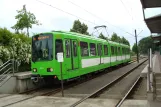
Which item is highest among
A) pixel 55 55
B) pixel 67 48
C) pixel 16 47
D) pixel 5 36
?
pixel 5 36

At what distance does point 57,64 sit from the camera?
13328 millimetres

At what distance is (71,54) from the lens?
14508mm

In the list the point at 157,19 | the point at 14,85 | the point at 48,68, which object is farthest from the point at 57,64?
the point at 157,19

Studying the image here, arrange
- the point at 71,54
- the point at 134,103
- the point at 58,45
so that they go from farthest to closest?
the point at 71,54, the point at 58,45, the point at 134,103

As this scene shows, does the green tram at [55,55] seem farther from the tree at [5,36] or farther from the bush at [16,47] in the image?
the tree at [5,36]

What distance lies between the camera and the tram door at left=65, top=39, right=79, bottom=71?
1398 cm

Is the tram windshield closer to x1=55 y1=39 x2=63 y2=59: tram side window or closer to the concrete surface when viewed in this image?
x1=55 y1=39 x2=63 y2=59: tram side window

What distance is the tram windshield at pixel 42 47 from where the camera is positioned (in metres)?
13.4

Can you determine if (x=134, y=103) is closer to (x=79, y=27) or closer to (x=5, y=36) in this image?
(x=5, y=36)

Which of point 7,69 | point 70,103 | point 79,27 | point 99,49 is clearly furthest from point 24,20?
point 70,103

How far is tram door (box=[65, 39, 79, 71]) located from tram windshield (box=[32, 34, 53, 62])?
100 cm

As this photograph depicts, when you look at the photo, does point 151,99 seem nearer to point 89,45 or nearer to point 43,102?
point 43,102

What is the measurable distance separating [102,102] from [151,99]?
5.99ft

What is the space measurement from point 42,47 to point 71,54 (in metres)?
1.81
